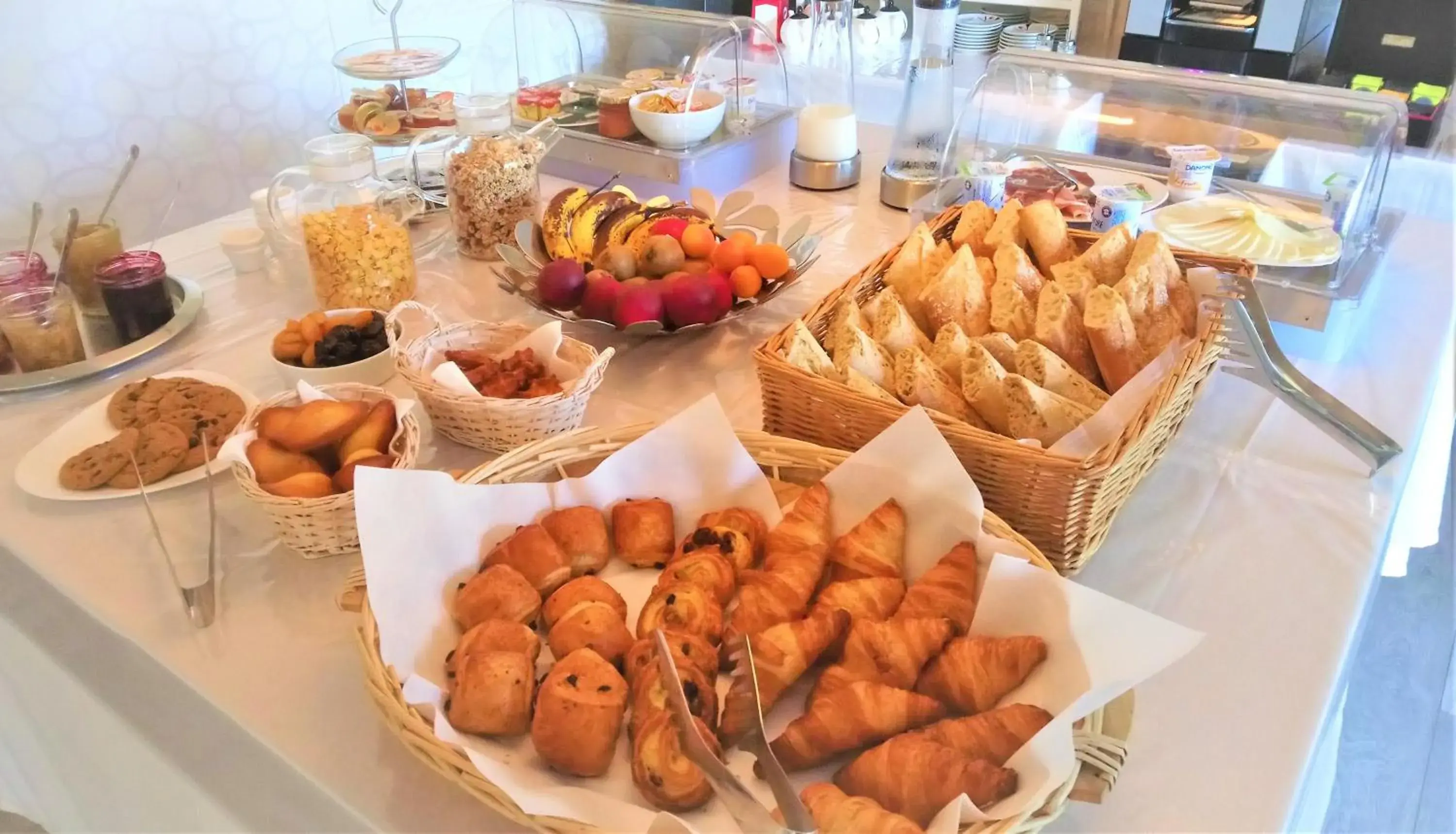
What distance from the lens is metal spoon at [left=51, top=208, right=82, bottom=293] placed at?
3.31 ft

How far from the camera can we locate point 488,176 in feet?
3.92

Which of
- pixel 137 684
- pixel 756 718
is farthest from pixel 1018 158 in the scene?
pixel 137 684

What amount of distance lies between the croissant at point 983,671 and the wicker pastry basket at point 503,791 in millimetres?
47

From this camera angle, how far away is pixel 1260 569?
2.43ft

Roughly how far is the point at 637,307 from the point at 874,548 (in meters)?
0.39

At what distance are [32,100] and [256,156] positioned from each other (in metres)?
0.47

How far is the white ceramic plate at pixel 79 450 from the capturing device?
31.4 inches

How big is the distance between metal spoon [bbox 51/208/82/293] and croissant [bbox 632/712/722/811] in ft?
2.80

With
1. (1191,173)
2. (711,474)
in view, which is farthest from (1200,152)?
(711,474)

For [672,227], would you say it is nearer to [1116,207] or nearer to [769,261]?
[769,261]

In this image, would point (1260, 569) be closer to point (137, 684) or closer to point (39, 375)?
point (137, 684)

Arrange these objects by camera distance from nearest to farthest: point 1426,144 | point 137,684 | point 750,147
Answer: point 137,684
point 750,147
point 1426,144

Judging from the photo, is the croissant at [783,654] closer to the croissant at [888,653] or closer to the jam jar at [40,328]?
the croissant at [888,653]

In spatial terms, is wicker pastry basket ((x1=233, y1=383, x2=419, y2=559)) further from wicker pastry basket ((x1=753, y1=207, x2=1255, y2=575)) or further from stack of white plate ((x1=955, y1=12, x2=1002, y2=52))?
stack of white plate ((x1=955, y1=12, x2=1002, y2=52))
